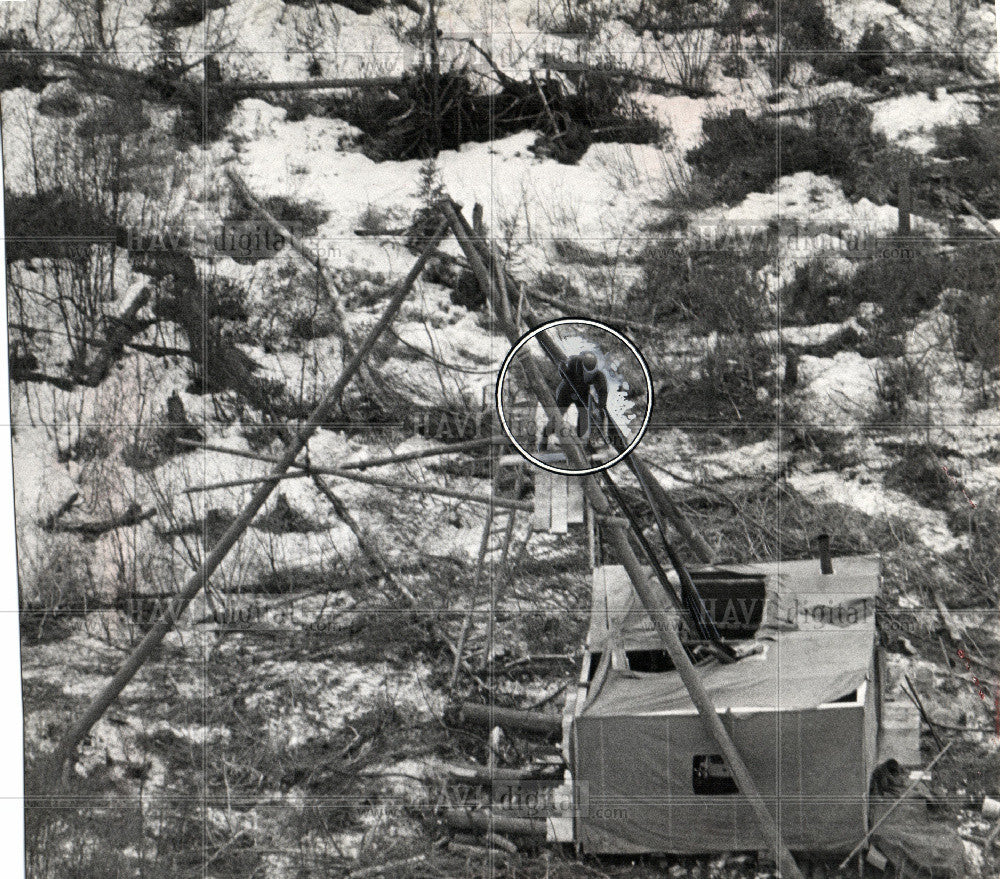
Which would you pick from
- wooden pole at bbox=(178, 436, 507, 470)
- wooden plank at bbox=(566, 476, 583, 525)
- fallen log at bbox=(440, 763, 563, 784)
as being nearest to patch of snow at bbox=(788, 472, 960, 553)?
wooden plank at bbox=(566, 476, 583, 525)

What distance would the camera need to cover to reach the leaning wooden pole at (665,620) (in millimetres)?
4043

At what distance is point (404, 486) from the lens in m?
4.27

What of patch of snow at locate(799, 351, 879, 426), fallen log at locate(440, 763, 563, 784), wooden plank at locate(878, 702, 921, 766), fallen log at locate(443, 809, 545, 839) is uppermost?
patch of snow at locate(799, 351, 879, 426)

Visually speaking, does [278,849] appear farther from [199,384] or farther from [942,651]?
[942,651]

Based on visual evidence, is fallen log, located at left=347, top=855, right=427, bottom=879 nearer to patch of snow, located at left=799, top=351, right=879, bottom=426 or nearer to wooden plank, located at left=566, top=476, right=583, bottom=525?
wooden plank, located at left=566, top=476, right=583, bottom=525

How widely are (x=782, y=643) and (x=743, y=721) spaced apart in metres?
0.36

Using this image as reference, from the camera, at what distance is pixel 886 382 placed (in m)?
4.26

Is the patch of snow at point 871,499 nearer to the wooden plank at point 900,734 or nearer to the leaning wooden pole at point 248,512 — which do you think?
the wooden plank at point 900,734

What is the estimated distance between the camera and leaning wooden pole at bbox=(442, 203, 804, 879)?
404 centimetres

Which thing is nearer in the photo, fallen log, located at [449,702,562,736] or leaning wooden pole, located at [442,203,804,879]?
leaning wooden pole, located at [442,203,804,879]

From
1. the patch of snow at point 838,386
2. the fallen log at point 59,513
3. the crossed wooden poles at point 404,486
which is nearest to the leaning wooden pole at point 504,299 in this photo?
the crossed wooden poles at point 404,486

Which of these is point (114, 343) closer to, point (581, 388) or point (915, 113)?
point (581, 388)

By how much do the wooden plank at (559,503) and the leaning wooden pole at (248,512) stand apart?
3.22 ft
